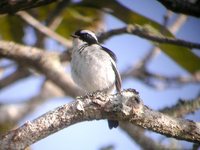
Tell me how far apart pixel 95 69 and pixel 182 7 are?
101cm

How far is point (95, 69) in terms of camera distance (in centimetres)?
486

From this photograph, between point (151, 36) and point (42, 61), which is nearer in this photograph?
point (151, 36)

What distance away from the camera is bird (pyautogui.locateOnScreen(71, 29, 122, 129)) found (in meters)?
4.88

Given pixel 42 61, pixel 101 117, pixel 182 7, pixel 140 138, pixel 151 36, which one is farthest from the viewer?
pixel 42 61

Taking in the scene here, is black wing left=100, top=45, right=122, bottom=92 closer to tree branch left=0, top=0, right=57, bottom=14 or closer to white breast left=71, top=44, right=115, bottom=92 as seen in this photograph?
white breast left=71, top=44, right=115, bottom=92

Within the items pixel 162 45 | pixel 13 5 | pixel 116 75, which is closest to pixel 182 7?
pixel 116 75

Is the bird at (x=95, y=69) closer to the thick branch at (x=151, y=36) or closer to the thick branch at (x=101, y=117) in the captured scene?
the thick branch at (x=151, y=36)

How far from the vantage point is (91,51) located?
5000 millimetres

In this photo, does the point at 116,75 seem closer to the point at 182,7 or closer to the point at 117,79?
the point at 117,79

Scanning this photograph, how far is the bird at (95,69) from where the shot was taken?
16.0ft

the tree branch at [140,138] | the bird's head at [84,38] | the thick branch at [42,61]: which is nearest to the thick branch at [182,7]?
the bird's head at [84,38]

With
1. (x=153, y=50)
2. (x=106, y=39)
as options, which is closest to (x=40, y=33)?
A: (x=106, y=39)

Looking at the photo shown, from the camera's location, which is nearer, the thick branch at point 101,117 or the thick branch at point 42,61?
the thick branch at point 101,117

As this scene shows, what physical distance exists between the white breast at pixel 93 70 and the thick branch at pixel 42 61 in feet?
3.12
